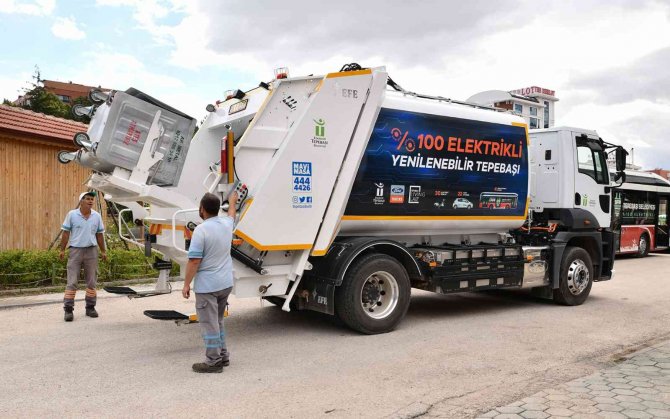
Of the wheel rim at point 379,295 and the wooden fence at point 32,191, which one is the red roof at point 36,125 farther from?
the wheel rim at point 379,295

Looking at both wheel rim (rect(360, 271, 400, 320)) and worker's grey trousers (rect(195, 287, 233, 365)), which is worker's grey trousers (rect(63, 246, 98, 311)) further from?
wheel rim (rect(360, 271, 400, 320))

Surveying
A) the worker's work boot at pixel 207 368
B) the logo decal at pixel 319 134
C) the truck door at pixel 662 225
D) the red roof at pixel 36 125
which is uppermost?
the red roof at pixel 36 125

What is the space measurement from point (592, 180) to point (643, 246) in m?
12.0

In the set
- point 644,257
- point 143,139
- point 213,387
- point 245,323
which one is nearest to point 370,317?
point 245,323

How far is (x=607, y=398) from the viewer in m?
4.68

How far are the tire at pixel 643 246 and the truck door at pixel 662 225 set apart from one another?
1.03 metres

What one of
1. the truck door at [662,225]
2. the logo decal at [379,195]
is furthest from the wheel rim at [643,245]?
the logo decal at [379,195]

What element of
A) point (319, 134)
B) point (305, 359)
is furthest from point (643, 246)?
point (305, 359)

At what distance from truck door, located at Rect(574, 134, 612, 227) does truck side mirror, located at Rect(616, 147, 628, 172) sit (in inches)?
7.9

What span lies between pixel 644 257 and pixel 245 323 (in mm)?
16912

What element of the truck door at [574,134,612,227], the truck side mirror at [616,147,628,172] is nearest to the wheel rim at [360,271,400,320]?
the truck door at [574,134,612,227]

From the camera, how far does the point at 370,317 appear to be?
705 centimetres

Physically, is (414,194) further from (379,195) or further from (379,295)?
(379,295)

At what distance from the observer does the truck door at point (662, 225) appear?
20875 mm
